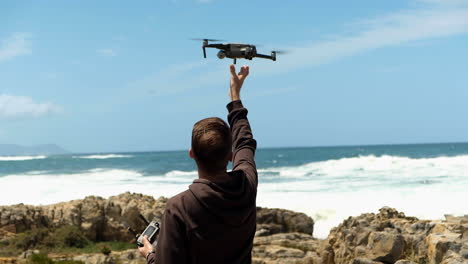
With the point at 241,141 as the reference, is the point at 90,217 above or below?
below

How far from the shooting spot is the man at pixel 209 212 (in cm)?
273

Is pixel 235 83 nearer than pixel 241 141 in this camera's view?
No

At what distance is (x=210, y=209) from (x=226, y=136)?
31cm

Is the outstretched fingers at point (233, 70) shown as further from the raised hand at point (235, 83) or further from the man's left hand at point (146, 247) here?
the man's left hand at point (146, 247)

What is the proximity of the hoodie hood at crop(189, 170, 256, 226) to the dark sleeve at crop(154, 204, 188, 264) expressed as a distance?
0.13 m

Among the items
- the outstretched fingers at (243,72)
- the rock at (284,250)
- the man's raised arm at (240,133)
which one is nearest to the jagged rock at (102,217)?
the rock at (284,250)

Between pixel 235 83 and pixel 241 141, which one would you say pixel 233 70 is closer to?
pixel 235 83

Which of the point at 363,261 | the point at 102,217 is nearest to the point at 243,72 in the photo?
the point at 363,261

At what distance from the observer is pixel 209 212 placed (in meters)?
→ 2.74

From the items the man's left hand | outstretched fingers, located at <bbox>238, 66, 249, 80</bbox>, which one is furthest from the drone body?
the man's left hand

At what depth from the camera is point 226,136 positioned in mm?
2793

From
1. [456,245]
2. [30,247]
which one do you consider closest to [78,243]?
[30,247]

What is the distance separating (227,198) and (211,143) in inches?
9.4

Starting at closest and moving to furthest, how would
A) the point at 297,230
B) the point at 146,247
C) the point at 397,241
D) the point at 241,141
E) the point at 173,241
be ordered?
1. the point at 173,241
2. the point at 146,247
3. the point at 241,141
4. the point at 397,241
5. the point at 297,230
